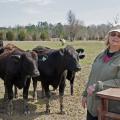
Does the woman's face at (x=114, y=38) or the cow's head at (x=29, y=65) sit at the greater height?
the woman's face at (x=114, y=38)

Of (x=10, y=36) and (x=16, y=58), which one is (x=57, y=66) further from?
(x=10, y=36)

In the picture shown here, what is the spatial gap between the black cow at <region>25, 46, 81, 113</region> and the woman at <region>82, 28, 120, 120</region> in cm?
440

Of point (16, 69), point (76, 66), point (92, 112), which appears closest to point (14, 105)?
point (16, 69)

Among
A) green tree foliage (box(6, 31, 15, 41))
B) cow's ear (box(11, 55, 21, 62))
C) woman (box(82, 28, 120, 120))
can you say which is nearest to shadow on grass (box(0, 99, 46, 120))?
cow's ear (box(11, 55, 21, 62))

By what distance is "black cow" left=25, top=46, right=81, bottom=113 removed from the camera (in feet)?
28.6

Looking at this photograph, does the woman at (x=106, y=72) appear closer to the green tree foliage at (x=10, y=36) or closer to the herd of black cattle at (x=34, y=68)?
the herd of black cattle at (x=34, y=68)

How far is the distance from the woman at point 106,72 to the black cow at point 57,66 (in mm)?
4402

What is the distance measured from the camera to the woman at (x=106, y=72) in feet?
13.1

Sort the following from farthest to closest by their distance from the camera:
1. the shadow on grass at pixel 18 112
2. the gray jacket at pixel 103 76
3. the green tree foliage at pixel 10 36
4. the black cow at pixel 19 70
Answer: the green tree foliage at pixel 10 36 < the black cow at pixel 19 70 < the shadow on grass at pixel 18 112 < the gray jacket at pixel 103 76

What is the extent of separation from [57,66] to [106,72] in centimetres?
490

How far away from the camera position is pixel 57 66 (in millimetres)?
8922

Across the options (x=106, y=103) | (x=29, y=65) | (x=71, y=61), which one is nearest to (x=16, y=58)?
(x=29, y=65)

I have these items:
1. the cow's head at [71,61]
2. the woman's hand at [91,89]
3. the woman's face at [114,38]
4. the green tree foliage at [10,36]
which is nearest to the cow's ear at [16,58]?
the cow's head at [71,61]

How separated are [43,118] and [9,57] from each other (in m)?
1.84
